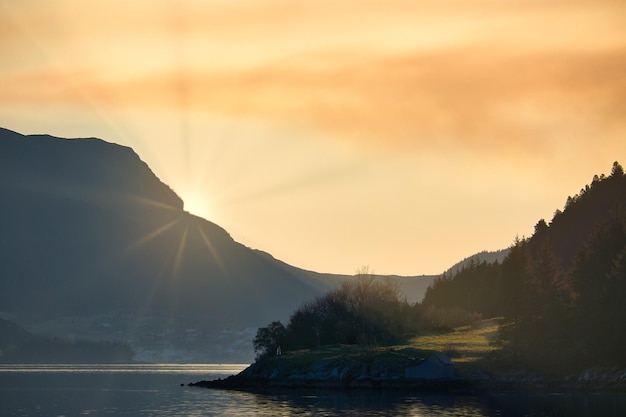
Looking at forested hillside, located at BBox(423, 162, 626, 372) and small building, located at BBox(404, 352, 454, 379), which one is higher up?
forested hillside, located at BBox(423, 162, 626, 372)

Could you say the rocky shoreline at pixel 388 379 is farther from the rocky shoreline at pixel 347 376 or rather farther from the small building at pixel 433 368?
the small building at pixel 433 368

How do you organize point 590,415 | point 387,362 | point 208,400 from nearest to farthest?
point 590,415 < point 208,400 < point 387,362

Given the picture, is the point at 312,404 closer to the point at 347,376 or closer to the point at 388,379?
the point at 388,379

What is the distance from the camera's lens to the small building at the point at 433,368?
169 meters

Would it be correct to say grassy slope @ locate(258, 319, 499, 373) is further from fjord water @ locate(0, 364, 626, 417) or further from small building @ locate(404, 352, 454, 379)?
fjord water @ locate(0, 364, 626, 417)

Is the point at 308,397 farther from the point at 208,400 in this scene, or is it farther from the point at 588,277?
the point at 588,277

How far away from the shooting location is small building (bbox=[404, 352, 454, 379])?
168750 millimetres

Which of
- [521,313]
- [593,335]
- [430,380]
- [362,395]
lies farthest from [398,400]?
[521,313]

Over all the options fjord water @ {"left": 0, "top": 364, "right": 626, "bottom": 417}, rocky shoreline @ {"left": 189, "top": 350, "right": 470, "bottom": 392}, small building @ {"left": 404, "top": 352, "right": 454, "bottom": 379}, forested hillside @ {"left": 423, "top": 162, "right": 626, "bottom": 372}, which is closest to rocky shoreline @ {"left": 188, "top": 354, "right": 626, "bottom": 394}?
rocky shoreline @ {"left": 189, "top": 350, "right": 470, "bottom": 392}

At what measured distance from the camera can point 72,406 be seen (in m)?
149

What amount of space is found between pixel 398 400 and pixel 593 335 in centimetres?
3948

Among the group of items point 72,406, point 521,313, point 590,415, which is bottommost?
point 590,415

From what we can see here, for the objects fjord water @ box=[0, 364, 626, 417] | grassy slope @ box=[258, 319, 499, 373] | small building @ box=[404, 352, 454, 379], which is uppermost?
grassy slope @ box=[258, 319, 499, 373]

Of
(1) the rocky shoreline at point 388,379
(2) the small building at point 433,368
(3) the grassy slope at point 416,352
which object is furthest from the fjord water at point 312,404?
(3) the grassy slope at point 416,352
